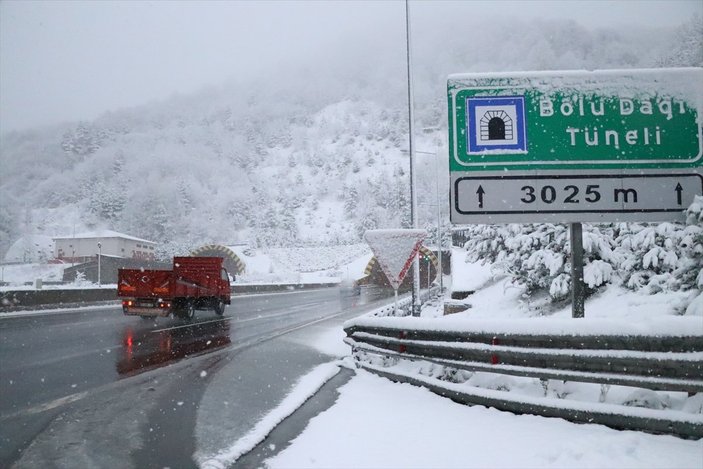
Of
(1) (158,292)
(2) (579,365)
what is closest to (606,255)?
(2) (579,365)

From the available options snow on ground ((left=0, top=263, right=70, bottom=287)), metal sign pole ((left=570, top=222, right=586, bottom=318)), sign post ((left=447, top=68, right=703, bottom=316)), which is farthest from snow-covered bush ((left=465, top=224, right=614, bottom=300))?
snow on ground ((left=0, top=263, right=70, bottom=287))

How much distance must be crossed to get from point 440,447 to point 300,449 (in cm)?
133

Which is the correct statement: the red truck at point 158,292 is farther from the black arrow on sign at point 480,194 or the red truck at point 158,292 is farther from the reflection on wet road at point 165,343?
the black arrow on sign at point 480,194

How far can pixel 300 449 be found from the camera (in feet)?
16.1

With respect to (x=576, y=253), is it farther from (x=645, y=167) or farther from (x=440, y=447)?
(x=440, y=447)

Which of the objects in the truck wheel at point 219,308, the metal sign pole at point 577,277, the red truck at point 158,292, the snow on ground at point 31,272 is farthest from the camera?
the snow on ground at point 31,272

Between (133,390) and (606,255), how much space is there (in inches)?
367

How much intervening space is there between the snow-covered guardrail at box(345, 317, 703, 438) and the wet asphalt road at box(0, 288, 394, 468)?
8.38 feet

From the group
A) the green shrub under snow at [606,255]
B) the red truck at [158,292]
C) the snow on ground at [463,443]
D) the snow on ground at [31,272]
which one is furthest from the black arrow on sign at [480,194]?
the snow on ground at [31,272]

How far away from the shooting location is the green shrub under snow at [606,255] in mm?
7627

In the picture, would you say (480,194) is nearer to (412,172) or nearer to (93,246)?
(412,172)

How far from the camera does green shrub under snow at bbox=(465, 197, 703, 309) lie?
300 inches

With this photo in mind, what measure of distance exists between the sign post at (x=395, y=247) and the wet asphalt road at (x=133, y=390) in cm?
247

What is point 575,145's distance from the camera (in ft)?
19.6
